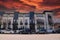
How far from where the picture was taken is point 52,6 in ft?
5.33

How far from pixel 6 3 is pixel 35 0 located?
0.39 metres

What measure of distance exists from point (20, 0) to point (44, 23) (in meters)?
0.44

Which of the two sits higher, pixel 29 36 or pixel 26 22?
pixel 26 22

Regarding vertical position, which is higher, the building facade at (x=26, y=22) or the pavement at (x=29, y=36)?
the building facade at (x=26, y=22)

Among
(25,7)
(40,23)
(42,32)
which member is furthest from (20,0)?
(42,32)

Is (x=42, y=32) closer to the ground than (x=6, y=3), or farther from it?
closer to the ground

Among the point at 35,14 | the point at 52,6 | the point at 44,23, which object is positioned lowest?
the point at 44,23

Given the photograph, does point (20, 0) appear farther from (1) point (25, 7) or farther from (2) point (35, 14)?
(2) point (35, 14)

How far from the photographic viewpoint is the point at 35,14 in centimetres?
160

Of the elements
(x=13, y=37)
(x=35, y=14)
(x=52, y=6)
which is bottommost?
(x=13, y=37)

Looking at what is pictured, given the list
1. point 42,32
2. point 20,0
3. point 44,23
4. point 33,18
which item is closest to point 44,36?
point 42,32

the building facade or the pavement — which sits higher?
the building facade

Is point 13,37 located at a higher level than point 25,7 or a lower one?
lower

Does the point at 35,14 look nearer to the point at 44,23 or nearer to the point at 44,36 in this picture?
the point at 44,23
